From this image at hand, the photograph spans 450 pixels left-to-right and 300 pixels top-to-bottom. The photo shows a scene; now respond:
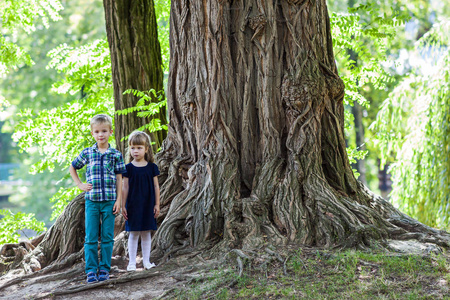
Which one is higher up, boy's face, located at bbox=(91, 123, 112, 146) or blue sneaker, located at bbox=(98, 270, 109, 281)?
boy's face, located at bbox=(91, 123, 112, 146)

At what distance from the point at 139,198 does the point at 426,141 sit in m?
6.59

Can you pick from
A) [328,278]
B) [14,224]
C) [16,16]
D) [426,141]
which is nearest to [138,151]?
[328,278]

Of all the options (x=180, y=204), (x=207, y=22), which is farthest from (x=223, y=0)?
(x=180, y=204)

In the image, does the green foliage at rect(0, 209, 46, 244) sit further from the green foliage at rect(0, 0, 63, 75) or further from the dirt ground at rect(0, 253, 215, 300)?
the green foliage at rect(0, 0, 63, 75)

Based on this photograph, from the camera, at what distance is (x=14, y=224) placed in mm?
8406

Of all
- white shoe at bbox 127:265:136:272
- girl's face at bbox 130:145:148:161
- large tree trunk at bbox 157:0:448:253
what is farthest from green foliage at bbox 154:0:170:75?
white shoe at bbox 127:265:136:272

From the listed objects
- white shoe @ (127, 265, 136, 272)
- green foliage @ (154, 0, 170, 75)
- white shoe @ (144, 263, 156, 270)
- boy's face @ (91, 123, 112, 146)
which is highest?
green foliage @ (154, 0, 170, 75)

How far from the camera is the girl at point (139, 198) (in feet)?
15.8

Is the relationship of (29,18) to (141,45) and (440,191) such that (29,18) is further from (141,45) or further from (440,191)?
(440,191)

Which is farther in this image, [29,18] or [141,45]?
[29,18]

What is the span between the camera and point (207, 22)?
5.64 meters

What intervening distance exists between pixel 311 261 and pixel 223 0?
3.18m

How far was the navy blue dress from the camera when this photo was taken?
4.83m

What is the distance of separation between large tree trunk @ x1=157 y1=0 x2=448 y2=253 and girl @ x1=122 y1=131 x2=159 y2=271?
12.3 inches
